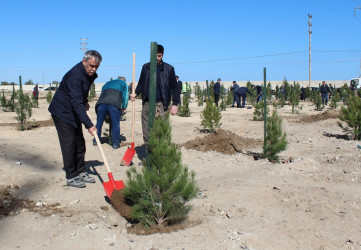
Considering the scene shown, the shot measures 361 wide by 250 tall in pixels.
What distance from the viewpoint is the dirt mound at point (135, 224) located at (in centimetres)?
334

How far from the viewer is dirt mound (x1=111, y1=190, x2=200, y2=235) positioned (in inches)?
131

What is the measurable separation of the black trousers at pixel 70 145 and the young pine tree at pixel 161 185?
1.28 m

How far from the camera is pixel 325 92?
67.1ft

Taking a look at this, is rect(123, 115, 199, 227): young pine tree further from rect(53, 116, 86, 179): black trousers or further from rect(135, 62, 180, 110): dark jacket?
rect(135, 62, 180, 110): dark jacket

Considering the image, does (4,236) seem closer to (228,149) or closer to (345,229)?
(345,229)

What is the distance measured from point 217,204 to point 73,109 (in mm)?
1960

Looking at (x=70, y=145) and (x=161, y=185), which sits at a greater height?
(x=70, y=145)

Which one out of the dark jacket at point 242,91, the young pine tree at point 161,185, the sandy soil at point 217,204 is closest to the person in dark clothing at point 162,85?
the sandy soil at point 217,204

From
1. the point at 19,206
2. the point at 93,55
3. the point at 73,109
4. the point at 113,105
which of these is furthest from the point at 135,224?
the point at 113,105

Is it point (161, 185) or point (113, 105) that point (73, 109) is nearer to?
point (161, 185)

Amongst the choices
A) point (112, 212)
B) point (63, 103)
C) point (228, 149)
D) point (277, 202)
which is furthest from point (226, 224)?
point (228, 149)

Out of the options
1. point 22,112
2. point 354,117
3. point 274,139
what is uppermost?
point 22,112

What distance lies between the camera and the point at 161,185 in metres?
3.27

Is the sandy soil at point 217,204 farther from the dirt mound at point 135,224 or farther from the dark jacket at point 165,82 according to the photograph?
the dark jacket at point 165,82
